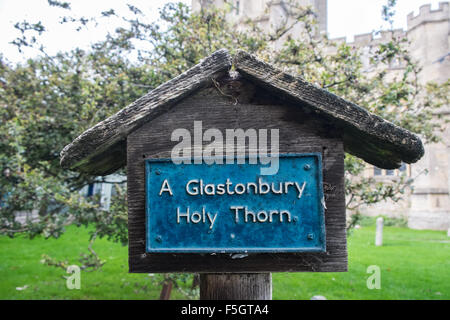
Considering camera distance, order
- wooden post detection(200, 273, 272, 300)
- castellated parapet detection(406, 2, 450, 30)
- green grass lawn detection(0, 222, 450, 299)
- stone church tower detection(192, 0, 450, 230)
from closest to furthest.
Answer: wooden post detection(200, 273, 272, 300) → green grass lawn detection(0, 222, 450, 299) → stone church tower detection(192, 0, 450, 230) → castellated parapet detection(406, 2, 450, 30)

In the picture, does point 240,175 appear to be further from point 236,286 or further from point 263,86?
point 236,286

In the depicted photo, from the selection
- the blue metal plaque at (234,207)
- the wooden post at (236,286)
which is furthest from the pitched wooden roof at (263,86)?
the wooden post at (236,286)

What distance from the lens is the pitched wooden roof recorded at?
6.32 feet

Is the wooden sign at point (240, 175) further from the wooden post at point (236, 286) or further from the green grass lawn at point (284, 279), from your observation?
the green grass lawn at point (284, 279)

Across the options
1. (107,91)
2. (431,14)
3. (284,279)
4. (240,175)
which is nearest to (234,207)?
(240,175)

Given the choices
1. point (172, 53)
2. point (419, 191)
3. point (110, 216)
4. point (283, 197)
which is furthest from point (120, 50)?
point (419, 191)

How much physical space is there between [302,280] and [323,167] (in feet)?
23.7

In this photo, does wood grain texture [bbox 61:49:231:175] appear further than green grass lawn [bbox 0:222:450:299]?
No

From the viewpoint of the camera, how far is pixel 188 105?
81.8 inches

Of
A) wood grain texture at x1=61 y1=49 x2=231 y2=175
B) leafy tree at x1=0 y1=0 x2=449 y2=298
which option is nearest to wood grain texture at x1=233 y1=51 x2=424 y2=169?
→ wood grain texture at x1=61 y1=49 x2=231 y2=175

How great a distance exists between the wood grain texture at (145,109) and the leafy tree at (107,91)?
2.79 m

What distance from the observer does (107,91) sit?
212 inches

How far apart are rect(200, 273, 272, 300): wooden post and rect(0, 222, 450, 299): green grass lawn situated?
4.54 meters

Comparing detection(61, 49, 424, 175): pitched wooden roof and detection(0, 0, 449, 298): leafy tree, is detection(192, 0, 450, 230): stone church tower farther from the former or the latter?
detection(61, 49, 424, 175): pitched wooden roof
